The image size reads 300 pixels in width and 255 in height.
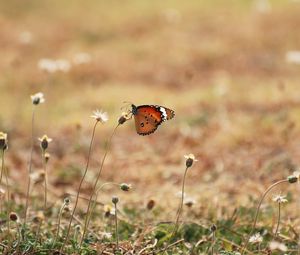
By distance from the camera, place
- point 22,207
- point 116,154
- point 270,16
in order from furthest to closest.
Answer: point 270,16 < point 116,154 < point 22,207

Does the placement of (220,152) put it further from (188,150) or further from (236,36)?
(236,36)

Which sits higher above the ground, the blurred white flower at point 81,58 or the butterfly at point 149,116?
the blurred white flower at point 81,58

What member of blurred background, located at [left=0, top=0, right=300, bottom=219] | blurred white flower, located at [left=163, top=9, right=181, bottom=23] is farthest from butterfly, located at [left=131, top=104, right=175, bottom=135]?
Result: blurred white flower, located at [left=163, top=9, right=181, bottom=23]

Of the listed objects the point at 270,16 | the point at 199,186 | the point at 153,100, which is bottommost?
the point at 199,186

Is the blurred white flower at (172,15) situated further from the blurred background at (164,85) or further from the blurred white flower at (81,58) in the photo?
the blurred white flower at (81,58)

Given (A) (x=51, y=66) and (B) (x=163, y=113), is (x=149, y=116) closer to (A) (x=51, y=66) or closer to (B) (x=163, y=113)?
(B) (x=163, y=113)

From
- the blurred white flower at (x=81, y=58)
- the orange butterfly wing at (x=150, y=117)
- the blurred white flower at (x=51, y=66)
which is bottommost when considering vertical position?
the orange butterfly wing at (x=150, y=117)

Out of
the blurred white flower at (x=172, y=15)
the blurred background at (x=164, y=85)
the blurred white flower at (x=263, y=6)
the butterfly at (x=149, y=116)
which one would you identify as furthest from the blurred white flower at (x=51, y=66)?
the blurred white flower at (x=263, y=6)

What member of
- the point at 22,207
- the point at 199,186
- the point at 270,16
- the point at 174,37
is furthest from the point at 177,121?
the point at 270,16
